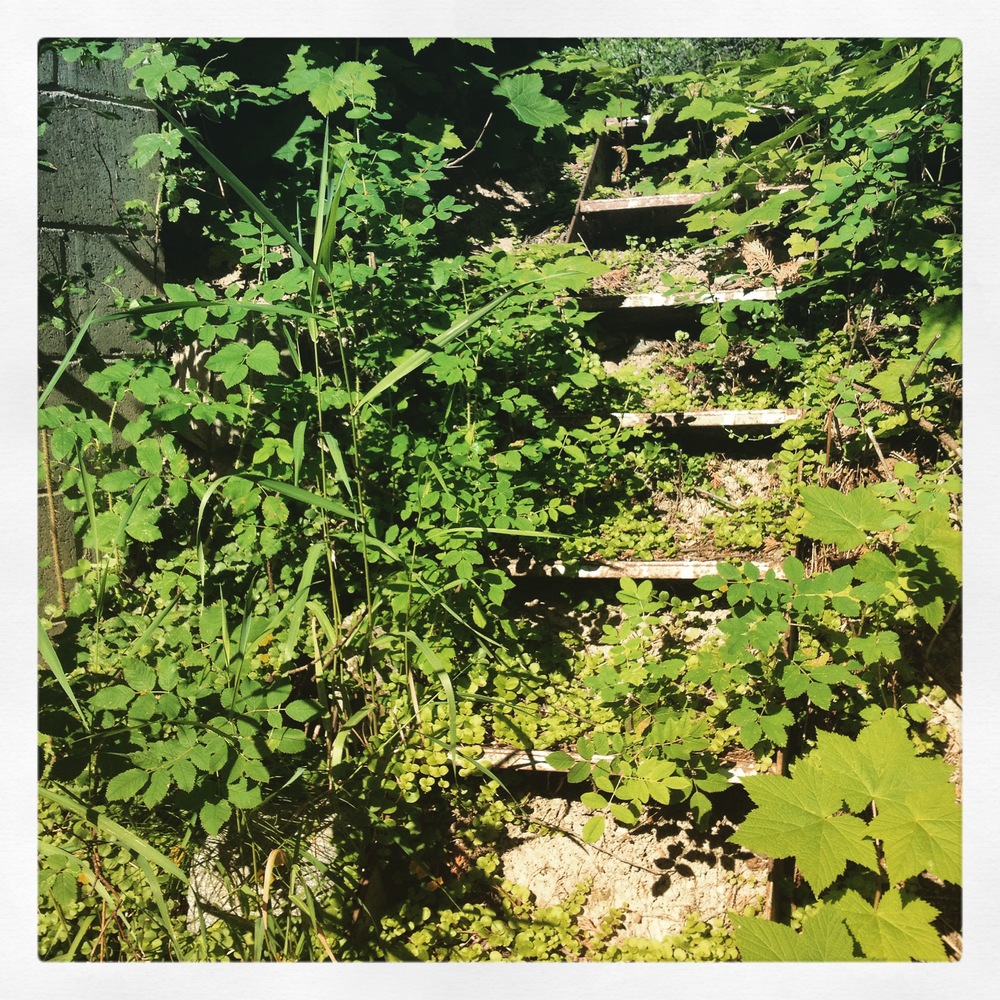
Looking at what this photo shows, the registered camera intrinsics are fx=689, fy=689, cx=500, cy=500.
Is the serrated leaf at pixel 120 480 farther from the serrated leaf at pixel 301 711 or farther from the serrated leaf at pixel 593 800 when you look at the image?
the serrated leaf at pixel 593 800

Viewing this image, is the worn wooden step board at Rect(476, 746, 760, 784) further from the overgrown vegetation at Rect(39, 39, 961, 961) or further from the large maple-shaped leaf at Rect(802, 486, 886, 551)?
the large maple-shaped leaf at Rect(802, 486, 886, 551)

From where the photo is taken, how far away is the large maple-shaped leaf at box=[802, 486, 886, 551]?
1407 millimetres

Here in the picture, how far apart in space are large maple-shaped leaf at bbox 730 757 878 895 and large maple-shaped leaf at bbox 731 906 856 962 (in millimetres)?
52

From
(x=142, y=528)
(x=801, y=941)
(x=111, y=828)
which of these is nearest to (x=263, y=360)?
(x=142, y=528)

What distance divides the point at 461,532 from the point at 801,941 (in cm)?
98

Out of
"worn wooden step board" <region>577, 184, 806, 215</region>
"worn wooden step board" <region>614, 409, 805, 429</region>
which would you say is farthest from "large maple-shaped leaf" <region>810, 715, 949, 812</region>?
"worn wooden step board" <region>577, 184, 806, 215</region>

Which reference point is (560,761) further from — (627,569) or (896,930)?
(896,930)

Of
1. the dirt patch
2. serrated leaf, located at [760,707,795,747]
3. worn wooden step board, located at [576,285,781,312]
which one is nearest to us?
serrated leaf, located at [760,707,795,747]

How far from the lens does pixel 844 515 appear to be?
1.43 meters

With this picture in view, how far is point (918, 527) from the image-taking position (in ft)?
4.58

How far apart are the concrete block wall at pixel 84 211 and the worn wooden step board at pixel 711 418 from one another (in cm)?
141
